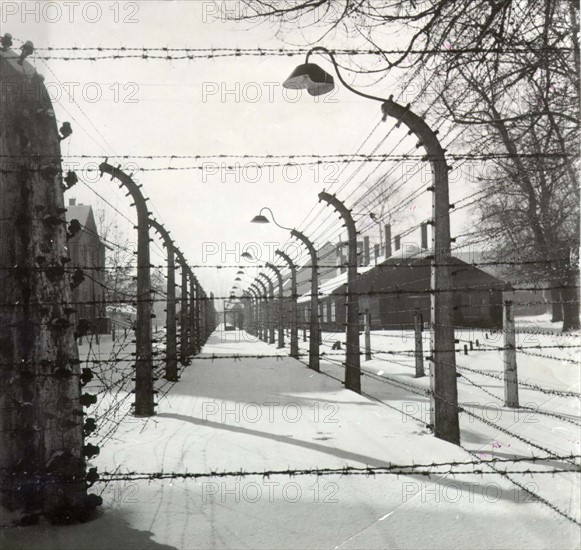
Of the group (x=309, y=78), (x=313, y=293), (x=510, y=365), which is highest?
(x=309, y=78)

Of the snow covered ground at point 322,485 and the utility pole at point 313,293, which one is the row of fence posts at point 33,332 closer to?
the snow covered ground at point 322,485

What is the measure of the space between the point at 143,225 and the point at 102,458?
3937mm

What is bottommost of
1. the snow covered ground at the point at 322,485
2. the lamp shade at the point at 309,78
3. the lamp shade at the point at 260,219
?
the snow covered ground at the point at 322,485

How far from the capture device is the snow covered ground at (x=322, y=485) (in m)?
3.84

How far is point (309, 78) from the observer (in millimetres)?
5562

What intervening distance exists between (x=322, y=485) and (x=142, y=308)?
4.33m

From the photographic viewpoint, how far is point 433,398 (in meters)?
6.33

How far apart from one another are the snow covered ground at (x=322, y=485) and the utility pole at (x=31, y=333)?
0.90ft

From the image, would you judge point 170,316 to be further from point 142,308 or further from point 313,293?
point 142,308

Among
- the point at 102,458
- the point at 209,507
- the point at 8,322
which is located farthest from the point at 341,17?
the point at 102,458

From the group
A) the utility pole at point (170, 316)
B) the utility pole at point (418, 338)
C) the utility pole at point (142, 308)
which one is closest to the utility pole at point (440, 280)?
the utility pole at point (142, 308)

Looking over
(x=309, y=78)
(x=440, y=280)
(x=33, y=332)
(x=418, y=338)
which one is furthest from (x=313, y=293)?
(x=33, y=332)

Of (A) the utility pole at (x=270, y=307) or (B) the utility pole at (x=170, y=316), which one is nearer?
(B) the utility pole at (x=170, y=316)

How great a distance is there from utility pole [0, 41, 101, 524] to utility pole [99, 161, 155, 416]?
3.58 m
